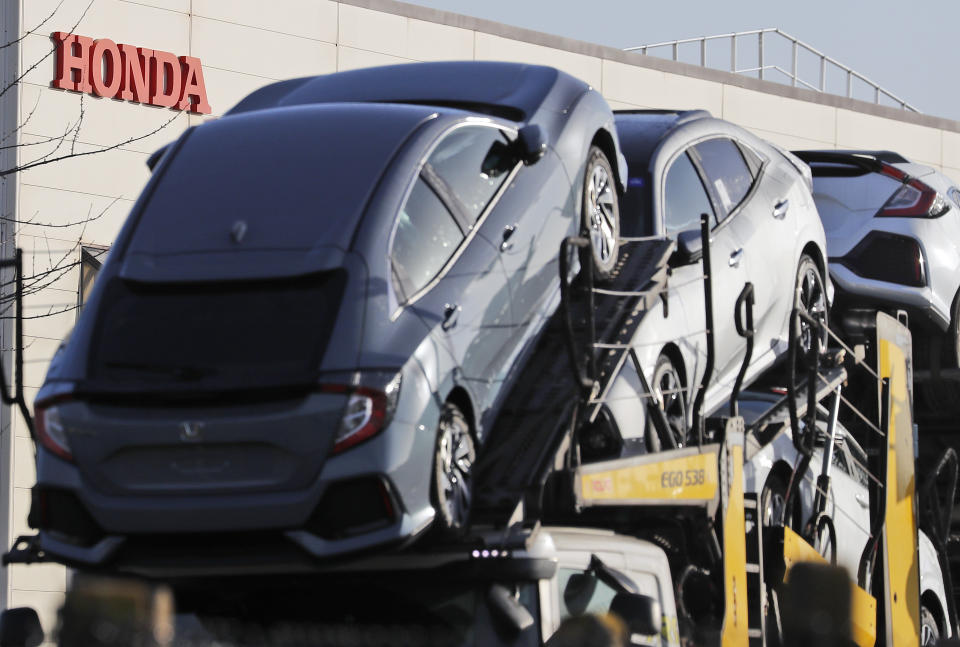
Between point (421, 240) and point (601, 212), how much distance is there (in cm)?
158

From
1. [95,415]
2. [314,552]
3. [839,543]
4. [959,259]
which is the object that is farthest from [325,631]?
[959,259]

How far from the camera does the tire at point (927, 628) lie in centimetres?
938

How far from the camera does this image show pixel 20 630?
5.59 meters

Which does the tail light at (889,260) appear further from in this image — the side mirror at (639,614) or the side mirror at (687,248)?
the side mirror at (639,614)

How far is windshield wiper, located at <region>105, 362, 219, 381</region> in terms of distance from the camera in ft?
18.2

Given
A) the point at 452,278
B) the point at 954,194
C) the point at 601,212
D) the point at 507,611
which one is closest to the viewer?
the point at 507,611

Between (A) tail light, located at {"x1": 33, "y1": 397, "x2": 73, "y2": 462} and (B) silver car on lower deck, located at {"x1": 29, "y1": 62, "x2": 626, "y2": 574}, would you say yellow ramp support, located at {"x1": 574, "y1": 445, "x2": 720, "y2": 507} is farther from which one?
(A) tail light, located at {"x1": 33, "y1": 397, "x2": 73, "y2": 462}

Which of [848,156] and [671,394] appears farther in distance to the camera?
[848,156]

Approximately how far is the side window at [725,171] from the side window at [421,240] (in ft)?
8.33

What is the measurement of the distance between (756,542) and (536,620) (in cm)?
243

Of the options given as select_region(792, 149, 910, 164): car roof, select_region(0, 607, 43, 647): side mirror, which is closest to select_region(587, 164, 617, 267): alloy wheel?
select_region(0, 607, 43, 647): side mirror

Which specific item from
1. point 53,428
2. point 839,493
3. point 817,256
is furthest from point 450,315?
point 817,256

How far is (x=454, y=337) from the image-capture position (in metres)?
6.03

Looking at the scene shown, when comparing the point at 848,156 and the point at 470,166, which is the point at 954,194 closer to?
the point at 848,156
